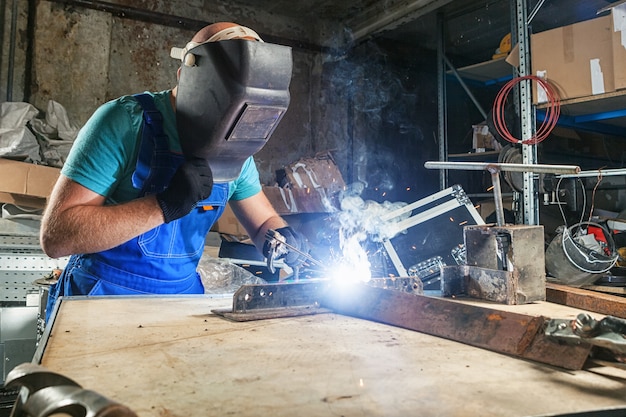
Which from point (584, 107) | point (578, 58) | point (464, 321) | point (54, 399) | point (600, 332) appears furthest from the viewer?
point (584, 107)

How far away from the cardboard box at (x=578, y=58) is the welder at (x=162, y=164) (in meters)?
2.27

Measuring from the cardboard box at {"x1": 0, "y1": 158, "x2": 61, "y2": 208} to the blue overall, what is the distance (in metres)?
1.67

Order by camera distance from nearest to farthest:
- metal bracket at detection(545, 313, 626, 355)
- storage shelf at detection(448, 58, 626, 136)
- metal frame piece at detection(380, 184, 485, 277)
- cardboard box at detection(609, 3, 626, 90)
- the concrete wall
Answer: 1. metal bracket at detection(545, 313, 626, 355)
2. cardboard box at detection(609, 3, 626, 90)
3. storage shelf at detection(448, 58, 626, 136)
4. metal frame piece at detection(380, 184, 485, 277)
5. the concrete wall

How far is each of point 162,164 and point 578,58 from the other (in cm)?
263

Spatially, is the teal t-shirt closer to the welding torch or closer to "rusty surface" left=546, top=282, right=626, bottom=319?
the welding torch

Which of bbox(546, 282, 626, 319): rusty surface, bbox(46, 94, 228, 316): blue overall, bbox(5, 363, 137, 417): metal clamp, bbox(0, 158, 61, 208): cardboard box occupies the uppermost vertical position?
bbox(0, 158, 61, 208): cardboard box

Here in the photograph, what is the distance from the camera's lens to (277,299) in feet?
4.74

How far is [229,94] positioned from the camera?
1479 mm

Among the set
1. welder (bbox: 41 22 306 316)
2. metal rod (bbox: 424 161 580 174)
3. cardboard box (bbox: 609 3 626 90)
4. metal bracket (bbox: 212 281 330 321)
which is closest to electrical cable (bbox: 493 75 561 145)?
cardboard box (bbox: 609 3 626 90)

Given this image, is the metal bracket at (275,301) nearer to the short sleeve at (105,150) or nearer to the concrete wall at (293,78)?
the short sleeve at (105,150)

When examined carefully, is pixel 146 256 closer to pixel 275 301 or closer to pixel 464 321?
pixel 275 301

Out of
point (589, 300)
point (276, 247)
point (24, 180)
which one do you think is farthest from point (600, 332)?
point (24, 180)

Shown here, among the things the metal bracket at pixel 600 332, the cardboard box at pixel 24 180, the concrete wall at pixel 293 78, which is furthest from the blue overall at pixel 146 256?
the concrete wall at pixel 293 78

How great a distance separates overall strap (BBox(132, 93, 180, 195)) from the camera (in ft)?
5.57
